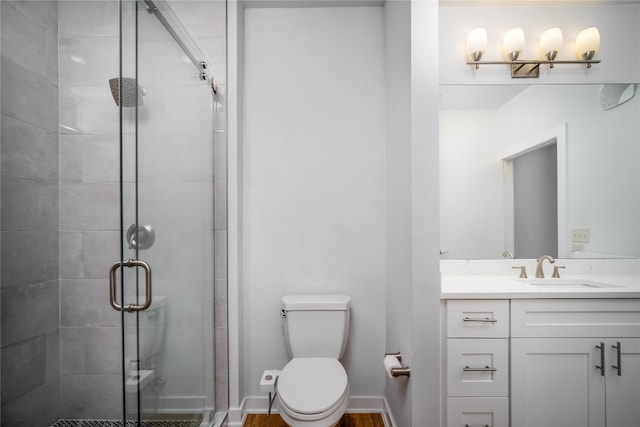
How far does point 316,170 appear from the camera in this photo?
1.94 meters

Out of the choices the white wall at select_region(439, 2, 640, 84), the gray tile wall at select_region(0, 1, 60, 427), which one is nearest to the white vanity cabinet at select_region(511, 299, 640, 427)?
the white wall at select_region(439, 2, 640, 84)

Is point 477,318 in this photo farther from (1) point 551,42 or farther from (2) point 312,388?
(1) point 551,42

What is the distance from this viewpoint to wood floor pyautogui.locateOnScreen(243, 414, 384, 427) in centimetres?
178

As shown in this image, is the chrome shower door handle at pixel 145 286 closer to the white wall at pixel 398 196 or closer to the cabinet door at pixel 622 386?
the white wall at pixel 398 196

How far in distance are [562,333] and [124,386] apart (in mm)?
1761

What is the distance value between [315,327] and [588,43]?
7.35 ft

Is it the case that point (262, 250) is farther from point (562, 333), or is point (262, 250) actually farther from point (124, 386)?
point (562, 333)

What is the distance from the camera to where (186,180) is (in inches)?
54.5

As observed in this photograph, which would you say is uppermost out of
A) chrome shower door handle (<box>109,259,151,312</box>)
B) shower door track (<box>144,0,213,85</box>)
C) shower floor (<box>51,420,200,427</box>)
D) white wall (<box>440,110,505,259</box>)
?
shower door track (<box>144,0,213,85</box>)

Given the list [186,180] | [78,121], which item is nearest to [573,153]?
[186,180]

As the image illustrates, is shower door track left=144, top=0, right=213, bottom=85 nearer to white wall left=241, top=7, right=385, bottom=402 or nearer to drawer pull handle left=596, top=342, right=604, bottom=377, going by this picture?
white wall left=241, top=7, right=385, bottom=402

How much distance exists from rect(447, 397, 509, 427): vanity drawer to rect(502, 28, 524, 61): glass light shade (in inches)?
70.5

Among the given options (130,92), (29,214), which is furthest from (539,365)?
(29,214)

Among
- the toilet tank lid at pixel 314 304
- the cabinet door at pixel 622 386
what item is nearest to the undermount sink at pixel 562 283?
the cabinet door at pixel 622 386
